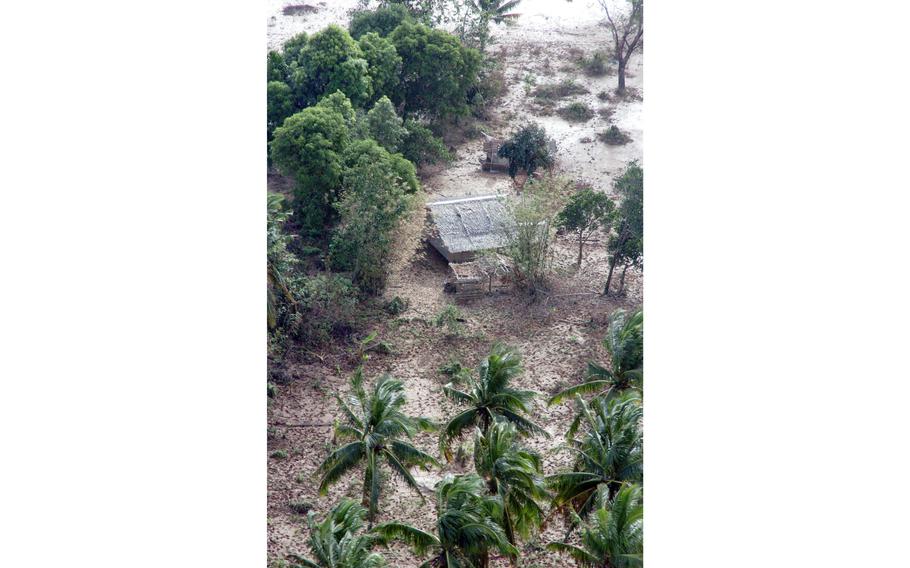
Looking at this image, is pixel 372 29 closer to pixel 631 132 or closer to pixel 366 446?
pixel 631 132

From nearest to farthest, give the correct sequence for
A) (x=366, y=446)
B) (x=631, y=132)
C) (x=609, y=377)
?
(x=366, y=446) → (x=609, y=377) → (x=631, y=132)

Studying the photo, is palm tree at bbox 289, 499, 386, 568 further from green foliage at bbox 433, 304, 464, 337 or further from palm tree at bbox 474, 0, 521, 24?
palm tree at bbox 474, 0, 521, 24

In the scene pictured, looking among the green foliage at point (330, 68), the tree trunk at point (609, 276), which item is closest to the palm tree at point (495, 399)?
the tree trunk at point (609, 276)

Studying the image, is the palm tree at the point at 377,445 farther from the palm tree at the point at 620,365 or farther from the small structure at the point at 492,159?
the small structure at the point at 492,159

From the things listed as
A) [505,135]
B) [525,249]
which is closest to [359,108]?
[505,135]

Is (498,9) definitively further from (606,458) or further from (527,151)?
(606,458)

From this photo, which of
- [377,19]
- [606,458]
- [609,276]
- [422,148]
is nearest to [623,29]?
[422,148]

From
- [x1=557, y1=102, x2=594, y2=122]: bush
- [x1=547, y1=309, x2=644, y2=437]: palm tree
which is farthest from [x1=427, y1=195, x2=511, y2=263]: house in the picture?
[x1=547, y1=309, x2=644, y2=437]: palm tree
